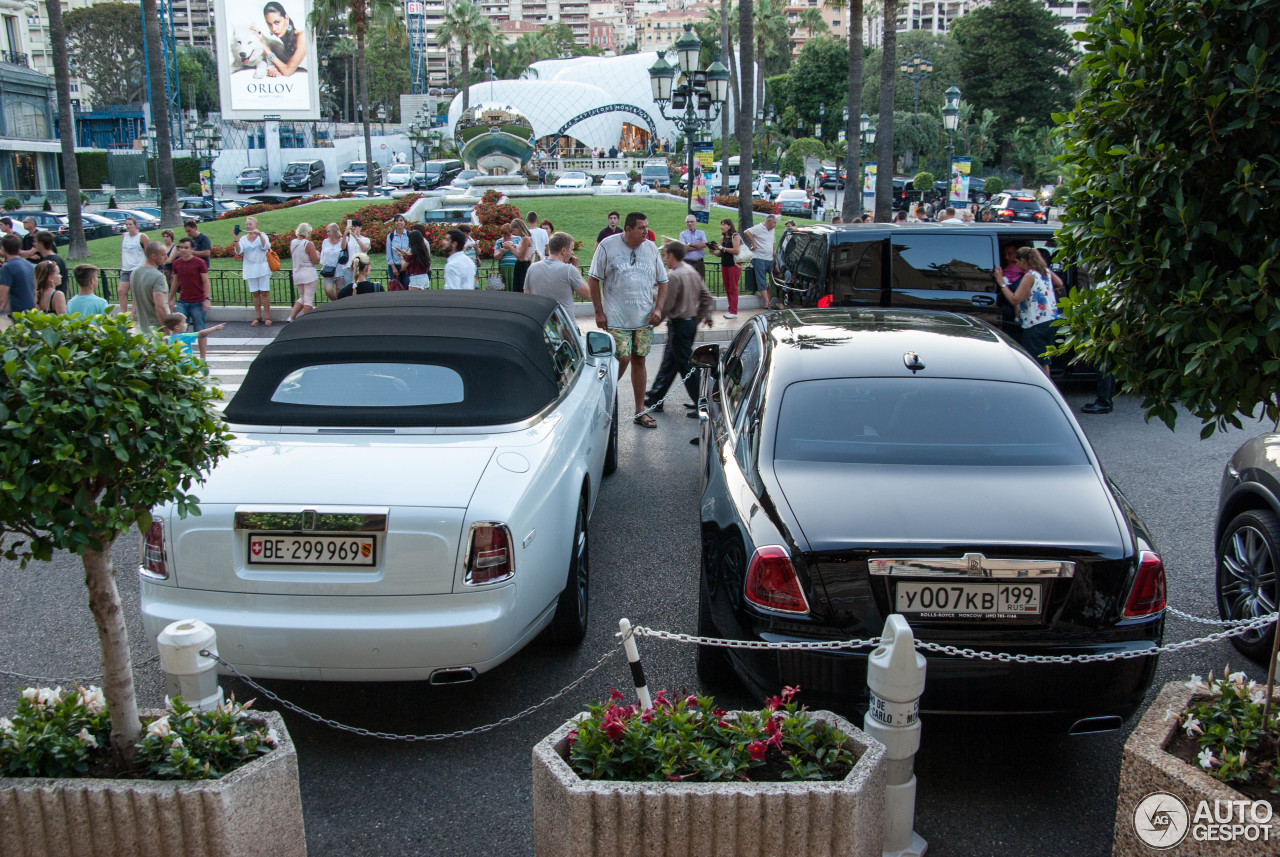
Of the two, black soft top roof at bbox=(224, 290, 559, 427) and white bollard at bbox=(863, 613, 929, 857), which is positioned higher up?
black soft top roof at bbox=(224, 290, 559, 427)

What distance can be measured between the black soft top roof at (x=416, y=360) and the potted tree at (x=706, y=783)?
2.13 metres

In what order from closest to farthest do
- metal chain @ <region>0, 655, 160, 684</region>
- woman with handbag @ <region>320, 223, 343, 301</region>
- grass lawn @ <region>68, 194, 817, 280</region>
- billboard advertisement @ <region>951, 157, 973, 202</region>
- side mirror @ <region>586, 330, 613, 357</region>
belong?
metal chain @ <region>0, 655, 160, 684</region> → side mirror @ <region>586, 330, 613, 357</region> → woman with handbag @ <region>320, 223, 343, 301</region> → grass lawn @ <region>68, 194, 817, 280</region> → billboard advertisement @ <region>951, 157, 973, 202</region>

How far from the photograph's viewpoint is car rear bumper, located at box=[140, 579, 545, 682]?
386 cm

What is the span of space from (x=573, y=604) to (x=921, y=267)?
6.88m

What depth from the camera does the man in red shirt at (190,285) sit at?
12.7 meters

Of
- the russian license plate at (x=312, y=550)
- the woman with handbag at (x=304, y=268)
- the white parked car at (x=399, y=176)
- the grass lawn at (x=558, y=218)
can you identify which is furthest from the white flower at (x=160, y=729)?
the white parked car at (x=399, y=176)

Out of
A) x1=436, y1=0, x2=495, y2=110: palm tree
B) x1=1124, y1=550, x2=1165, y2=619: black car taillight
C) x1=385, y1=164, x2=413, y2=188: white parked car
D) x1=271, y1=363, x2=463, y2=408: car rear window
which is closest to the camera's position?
x1=1124, y1=550, x2=1165, y2=619: black car taillight

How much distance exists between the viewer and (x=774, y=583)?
3.71m

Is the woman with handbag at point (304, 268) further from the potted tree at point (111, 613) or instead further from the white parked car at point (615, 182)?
the white parked car at point (615, 182)

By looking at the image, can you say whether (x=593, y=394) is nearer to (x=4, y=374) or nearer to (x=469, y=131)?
(x=4, y=374)

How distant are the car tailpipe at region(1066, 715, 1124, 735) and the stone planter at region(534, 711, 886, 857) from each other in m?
1.23

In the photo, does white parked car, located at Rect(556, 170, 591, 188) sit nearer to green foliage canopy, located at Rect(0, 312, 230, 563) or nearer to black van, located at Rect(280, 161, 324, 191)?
black van, located at Rect(280, 161, 324, 191)

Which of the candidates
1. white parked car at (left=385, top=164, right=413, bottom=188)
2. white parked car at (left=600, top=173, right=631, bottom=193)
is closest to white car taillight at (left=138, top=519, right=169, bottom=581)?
white parked car at (left=600, top=173, right=631, bottom=193)

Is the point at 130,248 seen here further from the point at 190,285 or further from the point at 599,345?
the point at 599,345
